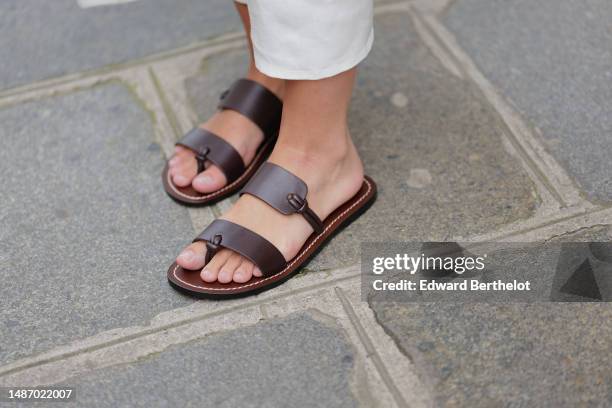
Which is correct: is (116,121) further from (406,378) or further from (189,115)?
(406,378)

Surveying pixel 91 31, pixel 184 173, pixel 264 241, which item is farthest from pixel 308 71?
pixel 91 31

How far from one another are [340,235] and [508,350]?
408 mm

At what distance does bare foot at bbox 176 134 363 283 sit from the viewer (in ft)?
4.60

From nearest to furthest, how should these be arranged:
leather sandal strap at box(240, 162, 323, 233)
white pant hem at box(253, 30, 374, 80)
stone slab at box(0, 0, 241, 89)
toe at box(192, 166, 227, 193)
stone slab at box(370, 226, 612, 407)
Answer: stone slab at box(370, 226, 612, 407), white pant hem at box(253, 30, 374, 80), leather sandal strap at box(240, 162, 323, 233), toe at box(192, 166, 227, 193), stone slab at box(0, 0, 241, 89)

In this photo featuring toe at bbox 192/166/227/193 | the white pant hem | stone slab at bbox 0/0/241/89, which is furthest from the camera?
stone slab at bbox 0/0/241/89

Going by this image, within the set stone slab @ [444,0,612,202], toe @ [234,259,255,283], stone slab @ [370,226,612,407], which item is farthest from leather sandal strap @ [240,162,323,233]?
stone slab @ [444,0,612,202]

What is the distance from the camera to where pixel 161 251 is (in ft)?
4.94

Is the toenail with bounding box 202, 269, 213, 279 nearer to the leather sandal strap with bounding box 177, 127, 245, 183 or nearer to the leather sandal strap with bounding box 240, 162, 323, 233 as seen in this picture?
the leather sandal strap with bounding box 240, 162, 323, 233

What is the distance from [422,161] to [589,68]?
51 cm

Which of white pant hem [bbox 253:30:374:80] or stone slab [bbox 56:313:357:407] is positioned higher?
white pant hem [bbox 253:30:374:80]

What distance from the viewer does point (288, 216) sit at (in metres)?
1.44

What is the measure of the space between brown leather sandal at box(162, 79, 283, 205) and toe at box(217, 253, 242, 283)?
22cm

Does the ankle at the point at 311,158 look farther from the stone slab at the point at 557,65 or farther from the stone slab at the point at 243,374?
the stone slab at the point at 557,65

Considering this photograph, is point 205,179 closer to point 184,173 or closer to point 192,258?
point 184,173
